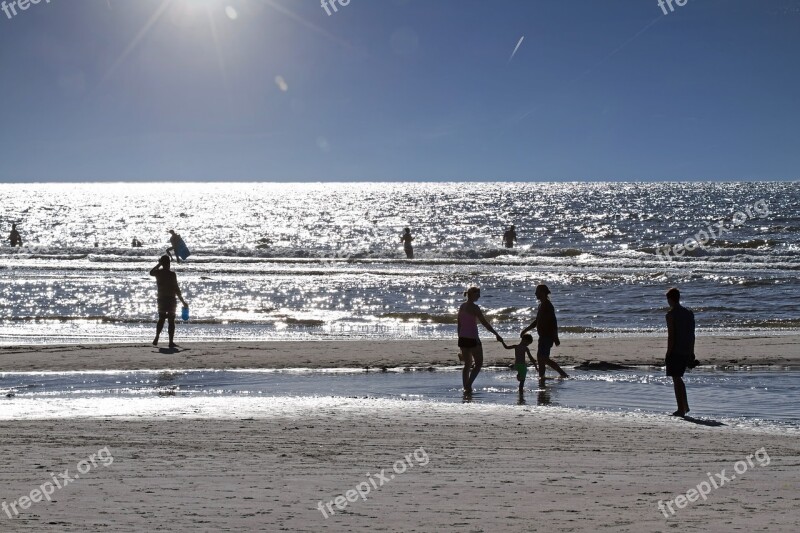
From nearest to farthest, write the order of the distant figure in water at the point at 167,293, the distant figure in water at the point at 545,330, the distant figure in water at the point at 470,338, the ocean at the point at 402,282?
the distant figure in water at the point at 470,338, the distant figure in water at the point at 545,330, the distant figure in water at the point at 167,293, the ocean at the point at 402,282

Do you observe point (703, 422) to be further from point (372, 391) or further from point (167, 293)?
point (167, 293)

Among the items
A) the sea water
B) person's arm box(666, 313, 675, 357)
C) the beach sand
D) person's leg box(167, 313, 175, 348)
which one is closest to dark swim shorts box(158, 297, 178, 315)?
person's leg box(167, 313, 175, 348)

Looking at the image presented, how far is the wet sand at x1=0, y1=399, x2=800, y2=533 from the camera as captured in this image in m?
6.01

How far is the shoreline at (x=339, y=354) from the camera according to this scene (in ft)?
48.6

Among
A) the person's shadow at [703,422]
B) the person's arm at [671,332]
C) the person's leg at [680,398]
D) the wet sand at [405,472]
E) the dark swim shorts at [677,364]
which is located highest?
the person's arm at [671,332]

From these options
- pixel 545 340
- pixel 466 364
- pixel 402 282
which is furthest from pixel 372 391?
pixel 402 282

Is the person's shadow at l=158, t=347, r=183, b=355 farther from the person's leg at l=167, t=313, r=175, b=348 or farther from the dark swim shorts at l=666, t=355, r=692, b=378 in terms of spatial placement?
the dark swim shorts at l=666, t=355, r=692, b=378

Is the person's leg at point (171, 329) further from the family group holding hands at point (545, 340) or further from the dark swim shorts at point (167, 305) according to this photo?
the family group holding hands at point (545, 340)

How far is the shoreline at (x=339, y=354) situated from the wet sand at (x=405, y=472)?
193 inches

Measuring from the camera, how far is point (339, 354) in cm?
1600

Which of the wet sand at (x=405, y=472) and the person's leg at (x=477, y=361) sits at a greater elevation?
the person's leg at (x=477, y=361)

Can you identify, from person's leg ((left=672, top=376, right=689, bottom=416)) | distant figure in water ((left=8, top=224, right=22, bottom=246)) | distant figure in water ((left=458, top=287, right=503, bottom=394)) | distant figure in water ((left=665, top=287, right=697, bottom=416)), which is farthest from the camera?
distant figure in water ((left=8, top=224, right=22, bottom=246))

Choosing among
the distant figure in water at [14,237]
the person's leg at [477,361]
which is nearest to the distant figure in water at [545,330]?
the person's leg at [477,361]

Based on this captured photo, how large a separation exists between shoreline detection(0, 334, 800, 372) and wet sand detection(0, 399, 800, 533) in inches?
193
